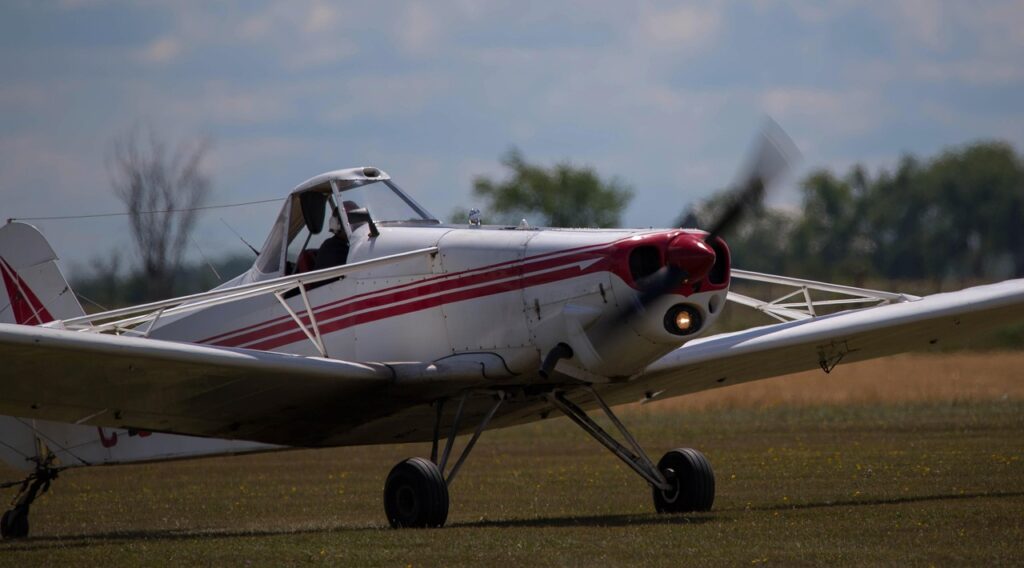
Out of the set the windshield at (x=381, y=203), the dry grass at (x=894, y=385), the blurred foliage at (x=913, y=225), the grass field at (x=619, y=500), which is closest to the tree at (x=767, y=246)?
the blurred foliage at (x=913, y=225)

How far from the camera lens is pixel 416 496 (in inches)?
478

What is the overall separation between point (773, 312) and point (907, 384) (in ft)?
57.9

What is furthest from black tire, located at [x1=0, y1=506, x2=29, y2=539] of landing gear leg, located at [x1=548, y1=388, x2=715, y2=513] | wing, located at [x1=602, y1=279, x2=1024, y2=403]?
wing, located at [x1=602, y1=279, x2=1024, y2=403]

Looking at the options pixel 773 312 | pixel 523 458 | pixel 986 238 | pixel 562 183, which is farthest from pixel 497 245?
pixel 986 238

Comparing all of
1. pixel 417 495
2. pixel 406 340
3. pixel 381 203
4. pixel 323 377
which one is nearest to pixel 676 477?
pixel 417 495

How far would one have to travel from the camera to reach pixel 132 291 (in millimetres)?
31281

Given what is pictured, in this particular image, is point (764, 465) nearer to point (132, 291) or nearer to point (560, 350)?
point (560, 350)

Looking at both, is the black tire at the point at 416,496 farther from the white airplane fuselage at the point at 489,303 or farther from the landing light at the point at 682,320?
the landing light at the point at 682,320

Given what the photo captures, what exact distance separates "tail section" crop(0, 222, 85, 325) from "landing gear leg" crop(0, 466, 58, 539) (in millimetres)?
1650

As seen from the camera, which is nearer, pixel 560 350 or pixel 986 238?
pixel 560 350

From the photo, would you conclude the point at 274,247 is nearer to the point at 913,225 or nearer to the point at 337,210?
the point at 337,210

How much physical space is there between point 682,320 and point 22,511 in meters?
7.33

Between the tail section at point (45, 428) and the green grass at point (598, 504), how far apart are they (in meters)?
0.72

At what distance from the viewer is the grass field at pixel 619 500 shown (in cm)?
1051
